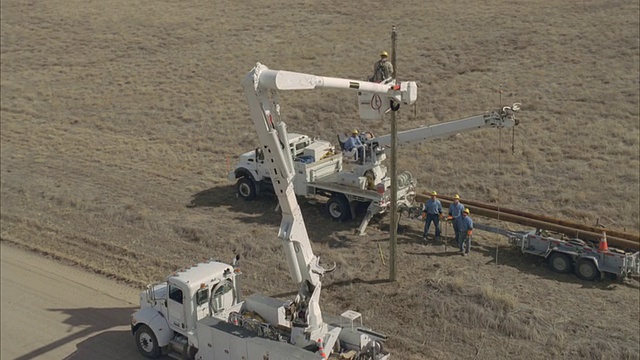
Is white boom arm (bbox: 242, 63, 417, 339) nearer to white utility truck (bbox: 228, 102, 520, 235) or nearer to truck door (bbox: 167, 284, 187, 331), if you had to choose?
truck door (bbox: 167, 284, 187, 331)

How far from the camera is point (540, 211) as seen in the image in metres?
24.6

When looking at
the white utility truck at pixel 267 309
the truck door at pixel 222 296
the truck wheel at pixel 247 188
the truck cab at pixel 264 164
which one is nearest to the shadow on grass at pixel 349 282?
the truck door at pixel 222 296

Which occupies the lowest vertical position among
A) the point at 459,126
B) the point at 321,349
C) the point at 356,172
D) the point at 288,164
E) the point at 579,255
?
the point at 579,255

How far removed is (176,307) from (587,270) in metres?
10.7

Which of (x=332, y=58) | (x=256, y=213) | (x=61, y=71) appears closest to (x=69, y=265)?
(x=256, y=213)

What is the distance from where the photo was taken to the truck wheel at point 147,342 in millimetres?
15898

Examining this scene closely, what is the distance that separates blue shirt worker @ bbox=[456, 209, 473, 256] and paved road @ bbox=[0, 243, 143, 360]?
29.6 feet

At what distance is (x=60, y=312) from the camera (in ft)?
61.5

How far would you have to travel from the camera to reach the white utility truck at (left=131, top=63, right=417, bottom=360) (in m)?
13.5

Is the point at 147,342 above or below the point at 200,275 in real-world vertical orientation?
below

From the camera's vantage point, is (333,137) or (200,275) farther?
(333,137)

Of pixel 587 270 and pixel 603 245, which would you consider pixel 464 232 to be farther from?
pixel 603 245

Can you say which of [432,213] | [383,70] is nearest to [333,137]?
[432,213]

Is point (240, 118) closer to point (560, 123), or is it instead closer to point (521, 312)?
point (560, 123)
